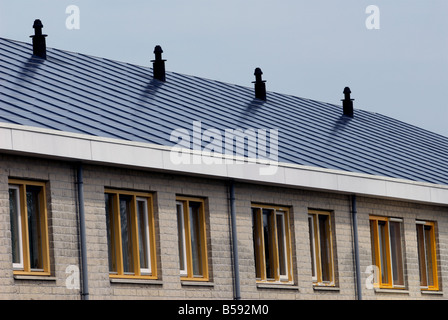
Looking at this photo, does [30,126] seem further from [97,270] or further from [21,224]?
[97,270]

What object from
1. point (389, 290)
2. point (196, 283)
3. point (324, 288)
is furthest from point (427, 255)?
point (196, 283)

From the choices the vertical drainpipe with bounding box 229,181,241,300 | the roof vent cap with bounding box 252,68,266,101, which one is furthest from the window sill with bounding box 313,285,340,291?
the roof vent cap with bounding box 252,68,266,101

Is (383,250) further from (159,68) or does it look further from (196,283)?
(159,68)

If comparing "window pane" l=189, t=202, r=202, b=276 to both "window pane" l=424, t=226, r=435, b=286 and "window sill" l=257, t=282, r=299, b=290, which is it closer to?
"window sill" l=257, t=282, r=299, b=290

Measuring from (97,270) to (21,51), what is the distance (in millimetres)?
8197

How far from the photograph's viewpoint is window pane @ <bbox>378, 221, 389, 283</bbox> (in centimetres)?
2923

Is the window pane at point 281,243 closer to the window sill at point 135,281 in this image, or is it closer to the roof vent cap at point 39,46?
the window sill at point 135,281

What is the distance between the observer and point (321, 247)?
90.5 ft

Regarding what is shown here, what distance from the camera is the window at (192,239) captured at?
23938mm

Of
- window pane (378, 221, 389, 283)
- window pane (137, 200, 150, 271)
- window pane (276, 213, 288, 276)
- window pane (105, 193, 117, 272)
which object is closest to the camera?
window pane (105, 193, 117, 272)

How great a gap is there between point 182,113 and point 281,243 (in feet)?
12.4

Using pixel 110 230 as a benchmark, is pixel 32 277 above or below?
below

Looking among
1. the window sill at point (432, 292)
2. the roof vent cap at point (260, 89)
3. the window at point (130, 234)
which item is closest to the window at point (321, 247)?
the window sill at point (432, 292)

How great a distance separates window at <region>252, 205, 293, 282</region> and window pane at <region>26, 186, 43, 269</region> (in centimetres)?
595
